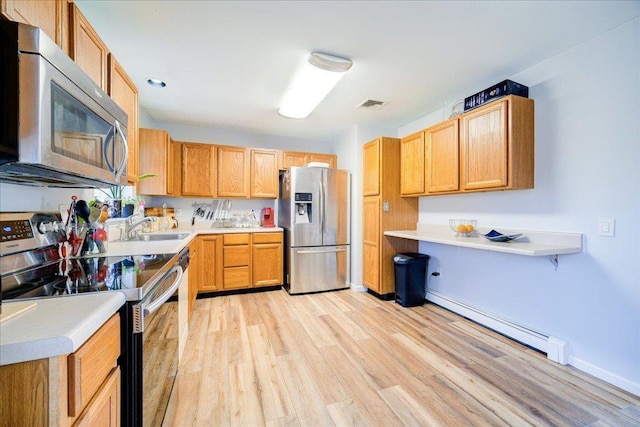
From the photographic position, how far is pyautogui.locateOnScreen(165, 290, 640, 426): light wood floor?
1522 millimetres

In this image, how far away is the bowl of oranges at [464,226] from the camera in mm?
2662

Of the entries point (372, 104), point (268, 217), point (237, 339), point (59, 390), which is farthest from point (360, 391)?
point (268, 217)

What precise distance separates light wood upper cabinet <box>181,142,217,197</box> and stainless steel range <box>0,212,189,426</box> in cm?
221

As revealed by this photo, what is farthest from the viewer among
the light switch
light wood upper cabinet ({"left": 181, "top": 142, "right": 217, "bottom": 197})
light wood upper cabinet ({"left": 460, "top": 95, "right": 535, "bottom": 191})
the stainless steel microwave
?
light wood upper cabinet ({"left": 181, "top": 142, "right": 217, "bottom": 197})

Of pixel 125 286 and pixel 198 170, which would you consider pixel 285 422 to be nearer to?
pixel 125 286

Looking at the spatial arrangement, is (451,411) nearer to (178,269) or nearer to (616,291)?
(616,291)

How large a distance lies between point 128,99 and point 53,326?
1.97 meters

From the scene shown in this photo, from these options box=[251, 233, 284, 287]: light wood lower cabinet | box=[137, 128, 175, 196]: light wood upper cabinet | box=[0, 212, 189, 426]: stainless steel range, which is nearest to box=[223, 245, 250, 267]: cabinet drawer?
box=[251, 233, 284, 287]: light wood lower cabinet

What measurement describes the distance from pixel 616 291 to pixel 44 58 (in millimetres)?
3204

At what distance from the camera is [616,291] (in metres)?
1.81

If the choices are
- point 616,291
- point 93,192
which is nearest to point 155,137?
point 93,192

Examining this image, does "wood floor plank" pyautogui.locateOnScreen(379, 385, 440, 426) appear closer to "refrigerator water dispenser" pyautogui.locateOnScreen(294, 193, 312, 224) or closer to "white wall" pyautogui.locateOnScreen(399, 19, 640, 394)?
Result: "white wall" pyautogui.locateOnScreen(399, 19, 640, 394)

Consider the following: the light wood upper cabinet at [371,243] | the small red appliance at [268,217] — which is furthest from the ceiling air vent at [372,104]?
the small red appliance at [268,217]

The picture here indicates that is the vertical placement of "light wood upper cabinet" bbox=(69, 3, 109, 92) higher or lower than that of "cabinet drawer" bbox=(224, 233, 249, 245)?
higher
